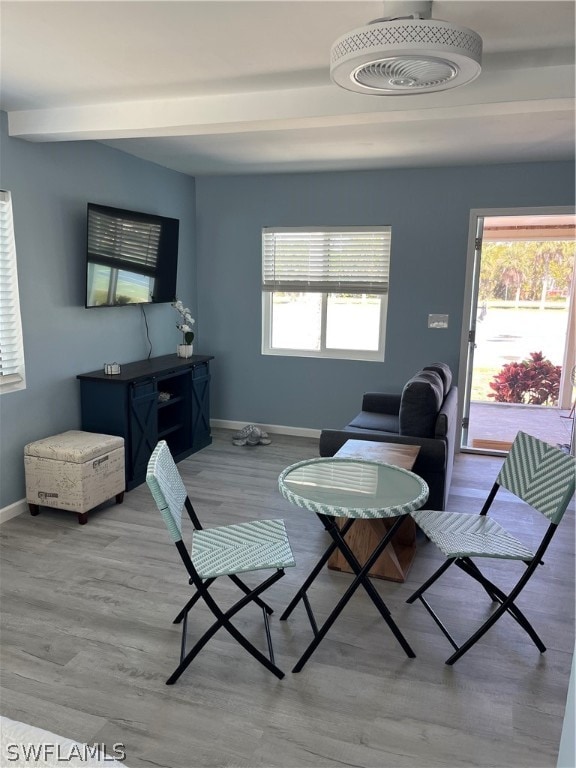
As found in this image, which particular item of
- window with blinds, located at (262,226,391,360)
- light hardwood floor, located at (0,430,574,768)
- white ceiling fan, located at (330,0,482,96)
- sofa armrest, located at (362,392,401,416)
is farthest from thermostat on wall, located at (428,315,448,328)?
white ceiling fan, located at (330,0,482,96)

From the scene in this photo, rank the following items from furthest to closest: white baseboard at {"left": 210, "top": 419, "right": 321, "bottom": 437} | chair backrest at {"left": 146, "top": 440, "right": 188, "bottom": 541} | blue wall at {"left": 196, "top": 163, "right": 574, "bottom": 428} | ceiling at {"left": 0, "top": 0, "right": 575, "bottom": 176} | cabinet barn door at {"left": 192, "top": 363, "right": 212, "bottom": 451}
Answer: white baseboard at {"left": 210, "top": 419, "right": 321, "bottom": 437}, cabinet barn door at {"left": 192, "top": 363, "right": 212, "bottom": 451}, blue wall at {"left": 196, "top": 163, "right": 574, "bottom": 428}, ceiling at {"left": 0, "top": 0, "right": 575, "bottom": 176}, chair backrest at {"left": 146, "top": 440, "right": 188, "bottom": 541}

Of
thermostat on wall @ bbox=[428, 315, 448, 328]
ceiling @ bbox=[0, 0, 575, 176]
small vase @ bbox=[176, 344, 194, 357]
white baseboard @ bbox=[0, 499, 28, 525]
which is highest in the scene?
ceiling @ bbox=[0, 0, 575, 176]

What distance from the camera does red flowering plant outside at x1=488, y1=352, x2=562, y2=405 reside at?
771 centimetres

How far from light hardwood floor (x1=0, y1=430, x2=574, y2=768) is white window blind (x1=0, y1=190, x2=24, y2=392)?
1082 mm

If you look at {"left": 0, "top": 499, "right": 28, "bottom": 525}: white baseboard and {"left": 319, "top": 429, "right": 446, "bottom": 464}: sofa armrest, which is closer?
{"left": 319, "top": 429, "right": 446, "bottom": 464}: sofa armrest

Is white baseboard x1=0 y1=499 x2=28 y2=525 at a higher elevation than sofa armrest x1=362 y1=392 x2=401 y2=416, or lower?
lower

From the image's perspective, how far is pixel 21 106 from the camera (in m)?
3.43

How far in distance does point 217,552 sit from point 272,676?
55 centimetres

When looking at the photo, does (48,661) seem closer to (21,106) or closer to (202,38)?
(202,38)

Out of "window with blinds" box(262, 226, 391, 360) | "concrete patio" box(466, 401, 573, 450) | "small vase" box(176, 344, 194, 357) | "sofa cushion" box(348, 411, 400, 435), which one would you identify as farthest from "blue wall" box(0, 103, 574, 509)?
"concrete patio" box(466, 401, 573, 450)

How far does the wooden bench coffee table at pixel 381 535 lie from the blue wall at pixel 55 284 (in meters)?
2.18

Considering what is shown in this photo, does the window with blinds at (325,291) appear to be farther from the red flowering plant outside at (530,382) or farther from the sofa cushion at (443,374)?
the red flowering plant outside at (530,382)

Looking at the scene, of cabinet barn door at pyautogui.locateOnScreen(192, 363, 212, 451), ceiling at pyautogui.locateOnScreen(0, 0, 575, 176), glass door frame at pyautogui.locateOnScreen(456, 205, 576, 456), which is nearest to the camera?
ceiling at pyautogui.locateOnScreen(0, 0, 575, 176)

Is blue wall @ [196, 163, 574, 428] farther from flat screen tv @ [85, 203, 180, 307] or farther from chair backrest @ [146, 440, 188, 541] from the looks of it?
chair backrest @ [146, 440, 188, 541]
